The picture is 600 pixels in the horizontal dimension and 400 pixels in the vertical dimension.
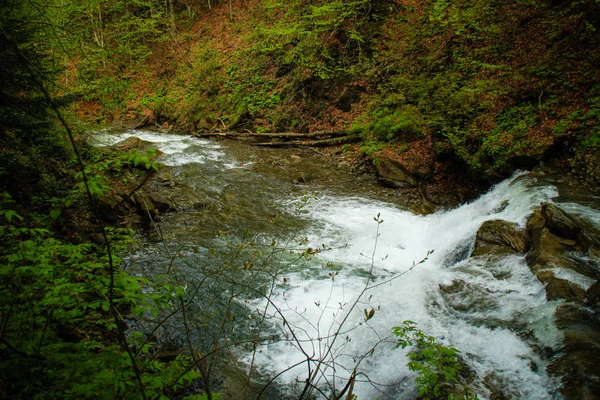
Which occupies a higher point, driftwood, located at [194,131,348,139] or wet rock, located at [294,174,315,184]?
driftwood, located at [194,131,348,139]

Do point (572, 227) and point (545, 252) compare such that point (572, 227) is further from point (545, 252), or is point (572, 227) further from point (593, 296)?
point (593, 296)

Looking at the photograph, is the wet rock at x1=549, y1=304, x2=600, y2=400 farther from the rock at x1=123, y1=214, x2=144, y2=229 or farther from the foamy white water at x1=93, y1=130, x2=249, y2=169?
the foamy white water at x1=93, y1=130, x2=249, y2=169

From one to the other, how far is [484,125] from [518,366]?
656cm

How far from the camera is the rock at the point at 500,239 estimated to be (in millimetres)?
5416

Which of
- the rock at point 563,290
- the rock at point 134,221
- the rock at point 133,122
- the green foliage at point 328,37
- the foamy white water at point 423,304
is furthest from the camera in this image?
the rock at point 133,122

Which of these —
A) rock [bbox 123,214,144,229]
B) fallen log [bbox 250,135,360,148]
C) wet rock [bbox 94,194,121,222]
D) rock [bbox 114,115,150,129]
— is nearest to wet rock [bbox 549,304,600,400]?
rock [bbox 123,214,144,229]

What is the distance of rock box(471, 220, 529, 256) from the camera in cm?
542

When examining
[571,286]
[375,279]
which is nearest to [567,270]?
[571,286]

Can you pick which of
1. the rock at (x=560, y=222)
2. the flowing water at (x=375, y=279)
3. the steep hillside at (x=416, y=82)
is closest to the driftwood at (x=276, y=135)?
the steep hillside at (x=416, y=82)

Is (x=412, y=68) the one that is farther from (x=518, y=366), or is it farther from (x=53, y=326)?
(x=53, y=326)

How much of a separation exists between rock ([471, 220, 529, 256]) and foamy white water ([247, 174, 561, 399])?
0.22 meters

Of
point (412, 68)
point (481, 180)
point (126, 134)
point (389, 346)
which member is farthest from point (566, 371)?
point (126, 134)

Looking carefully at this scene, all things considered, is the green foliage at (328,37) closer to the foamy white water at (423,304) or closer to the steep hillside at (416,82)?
the steep hillside at (416,82)

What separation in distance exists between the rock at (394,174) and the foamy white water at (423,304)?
1.60 meters
